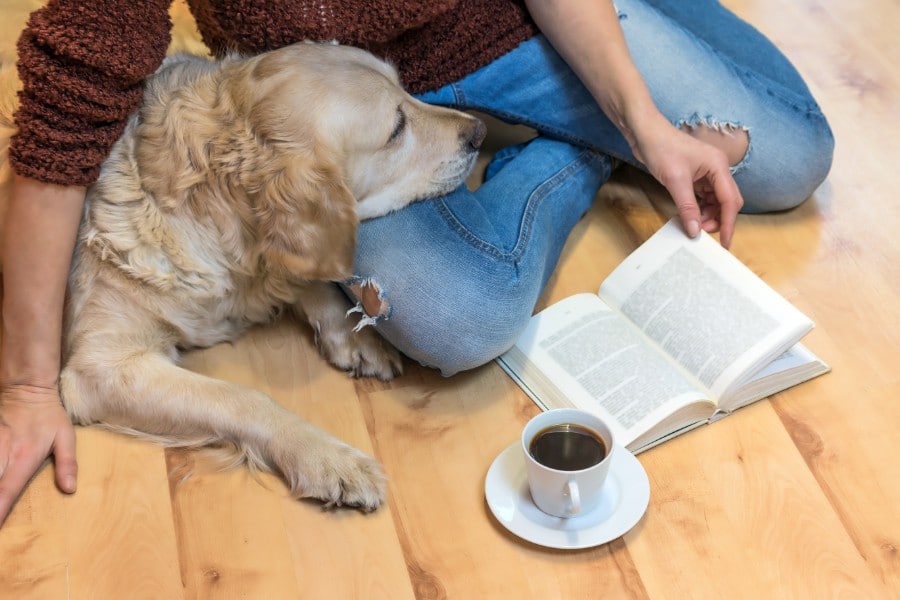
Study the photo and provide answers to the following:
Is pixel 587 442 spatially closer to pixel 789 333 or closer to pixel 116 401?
pixel 789 333

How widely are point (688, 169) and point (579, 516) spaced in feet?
2.55

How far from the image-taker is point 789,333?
183 centimetres

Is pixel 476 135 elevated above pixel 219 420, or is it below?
above

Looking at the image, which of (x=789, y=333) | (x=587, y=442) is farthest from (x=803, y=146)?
(x=587, y=442)

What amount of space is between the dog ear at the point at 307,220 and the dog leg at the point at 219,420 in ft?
0.95

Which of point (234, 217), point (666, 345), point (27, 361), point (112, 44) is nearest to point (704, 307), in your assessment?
point (666, 345)

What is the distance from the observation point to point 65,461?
1.80m

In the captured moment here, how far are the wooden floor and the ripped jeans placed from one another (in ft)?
0.62

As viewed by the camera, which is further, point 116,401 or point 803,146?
point 803,146

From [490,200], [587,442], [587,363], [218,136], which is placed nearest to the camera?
[587,442]

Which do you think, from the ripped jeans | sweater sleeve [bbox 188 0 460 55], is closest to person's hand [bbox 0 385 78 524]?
the ripped jeans

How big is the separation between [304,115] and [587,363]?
0.75 m

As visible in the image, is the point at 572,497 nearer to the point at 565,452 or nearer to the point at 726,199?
the point at 565,452

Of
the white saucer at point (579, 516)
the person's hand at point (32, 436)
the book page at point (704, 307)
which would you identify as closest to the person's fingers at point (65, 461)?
the person's hand at point (32, 436)
